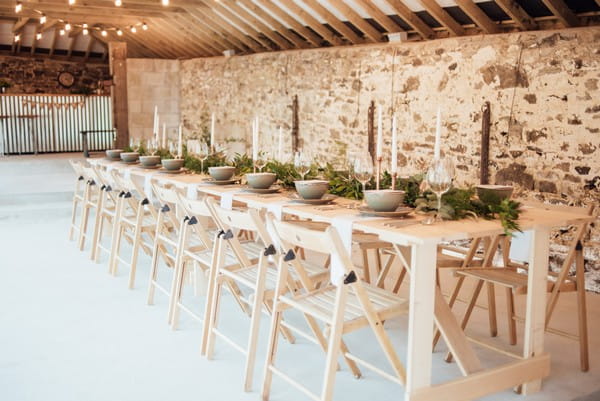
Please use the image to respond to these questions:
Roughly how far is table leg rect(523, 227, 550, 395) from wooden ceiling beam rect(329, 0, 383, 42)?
15.8 feet

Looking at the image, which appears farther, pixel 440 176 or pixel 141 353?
pixel 141 353

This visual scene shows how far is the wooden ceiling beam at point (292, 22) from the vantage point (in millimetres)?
8172

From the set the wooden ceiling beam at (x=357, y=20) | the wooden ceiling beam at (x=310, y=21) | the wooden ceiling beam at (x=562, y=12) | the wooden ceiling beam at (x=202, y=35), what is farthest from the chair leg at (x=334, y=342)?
the wooden ceiling beam at (x=202, y=35)

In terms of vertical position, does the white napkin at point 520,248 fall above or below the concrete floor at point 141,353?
above

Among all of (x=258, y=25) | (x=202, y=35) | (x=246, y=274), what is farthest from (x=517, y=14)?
(x=202, y=35)

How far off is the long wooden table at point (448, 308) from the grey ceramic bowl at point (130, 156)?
10.1ft

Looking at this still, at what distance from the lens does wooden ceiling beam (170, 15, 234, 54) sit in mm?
10195

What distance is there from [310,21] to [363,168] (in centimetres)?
496

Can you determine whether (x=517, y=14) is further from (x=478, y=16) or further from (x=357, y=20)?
(x=357, y=20)

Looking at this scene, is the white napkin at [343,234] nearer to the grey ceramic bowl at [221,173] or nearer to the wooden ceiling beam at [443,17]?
the grey ceramic bowl at [221,173]

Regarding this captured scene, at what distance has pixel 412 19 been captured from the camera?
665cm

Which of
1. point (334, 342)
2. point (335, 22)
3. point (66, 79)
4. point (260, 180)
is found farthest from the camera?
point (66, 79)

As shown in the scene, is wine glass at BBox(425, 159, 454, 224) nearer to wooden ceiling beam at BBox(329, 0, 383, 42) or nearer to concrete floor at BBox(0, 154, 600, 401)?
concrete floor at BBox(0, 154, 600, 401)

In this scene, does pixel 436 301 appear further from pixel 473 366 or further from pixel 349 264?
pixel 349 264
